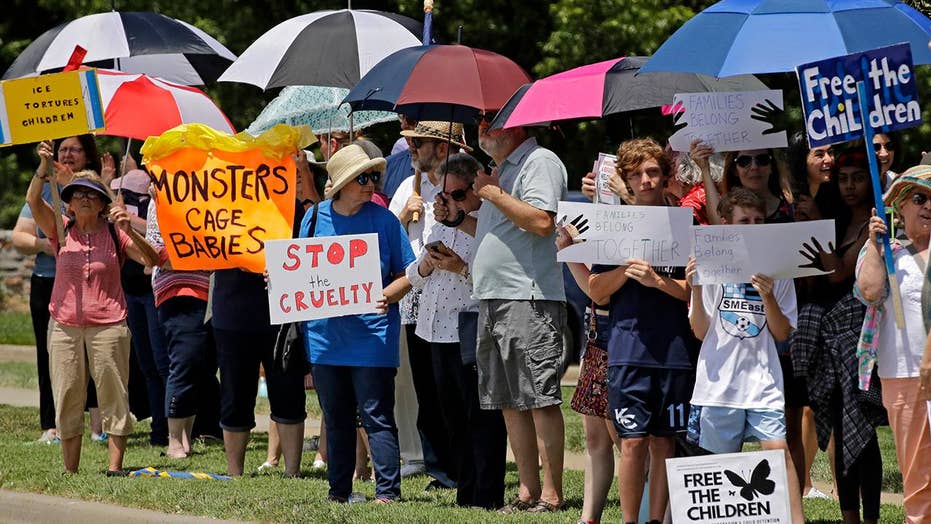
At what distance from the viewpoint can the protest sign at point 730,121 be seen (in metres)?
7.30

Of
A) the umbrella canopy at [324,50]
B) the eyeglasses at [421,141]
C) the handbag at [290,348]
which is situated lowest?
the handbag at [290,348]

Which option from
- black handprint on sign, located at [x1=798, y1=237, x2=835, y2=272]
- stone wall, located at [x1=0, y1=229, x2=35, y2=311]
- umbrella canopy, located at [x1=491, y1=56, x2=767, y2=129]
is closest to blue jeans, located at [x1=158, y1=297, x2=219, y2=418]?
umbrella canopy, located at [x1=491, y1=56, x2=767, y2=129]

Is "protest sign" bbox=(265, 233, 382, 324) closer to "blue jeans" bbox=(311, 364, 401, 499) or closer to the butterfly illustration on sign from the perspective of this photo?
"blue jeans" bbox=(311, 364, 401, 499)

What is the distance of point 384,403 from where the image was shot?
8.59 meters

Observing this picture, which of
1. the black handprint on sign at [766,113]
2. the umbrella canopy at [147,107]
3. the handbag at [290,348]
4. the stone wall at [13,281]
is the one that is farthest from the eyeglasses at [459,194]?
the stone wall at [13,281]

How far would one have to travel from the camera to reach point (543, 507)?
8.42 m

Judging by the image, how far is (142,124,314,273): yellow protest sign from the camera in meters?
9.28

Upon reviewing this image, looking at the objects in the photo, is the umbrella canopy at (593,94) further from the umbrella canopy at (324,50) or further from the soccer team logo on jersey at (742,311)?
the umbrella canopy at (324,50)

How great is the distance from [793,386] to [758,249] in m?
1.24

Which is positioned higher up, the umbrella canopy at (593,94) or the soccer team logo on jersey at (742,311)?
the umbrella canopy at (593,94)

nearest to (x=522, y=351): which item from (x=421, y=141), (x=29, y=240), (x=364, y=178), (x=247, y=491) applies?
(x=364, y=178)

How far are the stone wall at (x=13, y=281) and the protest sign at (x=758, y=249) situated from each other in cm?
1886

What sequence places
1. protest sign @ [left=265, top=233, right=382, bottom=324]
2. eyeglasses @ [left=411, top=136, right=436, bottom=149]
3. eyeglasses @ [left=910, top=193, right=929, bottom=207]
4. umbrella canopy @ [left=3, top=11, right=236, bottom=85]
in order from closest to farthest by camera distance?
eyeglasses @ [left=910, top=193, right=929, bottom=207] → protest sign @ [left=265, top=233, right=382, bottom=324] → eyeglasses @ [left=411, top=136, right=436, bottom=149] → umbrella canopy @ [left=3, top=11, right=236, bottom=85]

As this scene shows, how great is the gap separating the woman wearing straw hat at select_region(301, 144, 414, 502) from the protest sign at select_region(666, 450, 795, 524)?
2.27 metres
